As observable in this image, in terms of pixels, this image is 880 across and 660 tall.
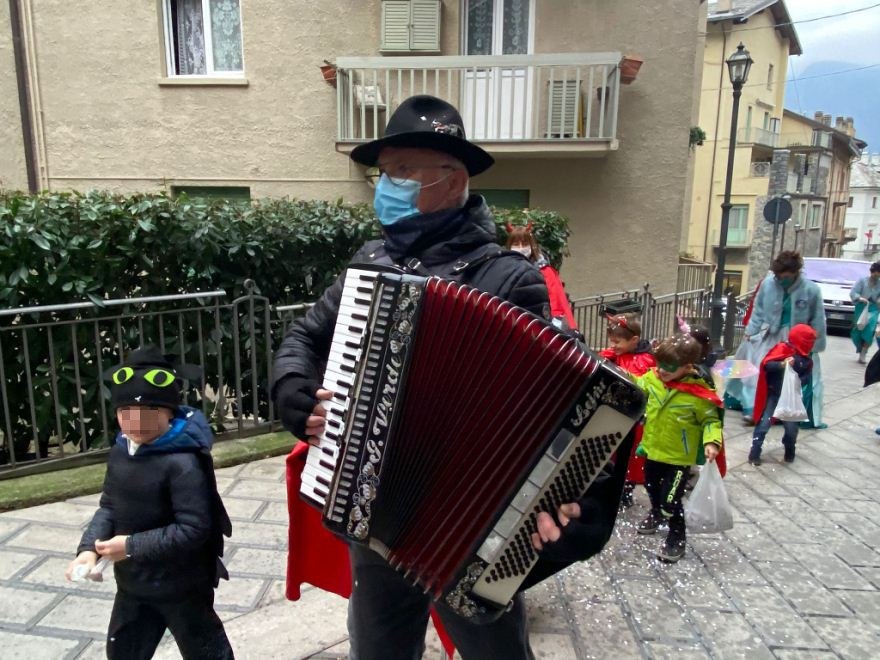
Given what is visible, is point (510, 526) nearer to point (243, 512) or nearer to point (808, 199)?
point (243, 512)

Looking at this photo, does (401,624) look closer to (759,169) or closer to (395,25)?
(395,25)

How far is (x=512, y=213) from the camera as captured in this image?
7.23 m

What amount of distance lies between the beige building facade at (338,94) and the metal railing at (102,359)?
544 centimetres

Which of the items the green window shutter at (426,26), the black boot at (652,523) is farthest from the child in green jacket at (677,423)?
the green window shutter at (426,26)

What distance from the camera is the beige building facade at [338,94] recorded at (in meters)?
9.55

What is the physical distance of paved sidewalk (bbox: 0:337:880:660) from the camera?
9.08 feet

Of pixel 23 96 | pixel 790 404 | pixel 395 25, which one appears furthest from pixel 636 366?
pixel 23 96

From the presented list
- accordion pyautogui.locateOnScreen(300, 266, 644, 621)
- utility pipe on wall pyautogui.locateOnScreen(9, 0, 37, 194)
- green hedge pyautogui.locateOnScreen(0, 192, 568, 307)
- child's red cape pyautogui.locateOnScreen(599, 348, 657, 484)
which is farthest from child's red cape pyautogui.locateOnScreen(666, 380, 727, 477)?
utility pipe on wall pyautogui.locateOnScreen(9, 0, 37, 194)

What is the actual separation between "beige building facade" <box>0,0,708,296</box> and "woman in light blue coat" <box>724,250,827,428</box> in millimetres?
4228

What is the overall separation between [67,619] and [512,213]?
571cm

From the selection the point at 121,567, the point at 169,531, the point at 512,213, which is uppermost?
the point at 512,213

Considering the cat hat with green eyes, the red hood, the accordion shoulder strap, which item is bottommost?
the red hood

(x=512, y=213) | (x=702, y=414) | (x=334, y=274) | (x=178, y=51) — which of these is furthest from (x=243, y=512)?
(x=178, y=51)

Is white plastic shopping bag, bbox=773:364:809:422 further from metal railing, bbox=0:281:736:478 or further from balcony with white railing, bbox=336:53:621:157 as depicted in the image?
balcony with white railing, bbox=336:53:621:157
